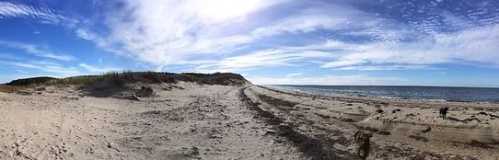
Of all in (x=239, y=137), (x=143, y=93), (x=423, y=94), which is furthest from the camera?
(x=423, y=94)

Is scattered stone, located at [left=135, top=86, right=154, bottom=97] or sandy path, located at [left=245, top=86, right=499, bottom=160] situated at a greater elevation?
scattered stone, located at [left=135, top=86, right=154, bottom=97]

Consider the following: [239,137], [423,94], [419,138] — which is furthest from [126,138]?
[423,94]

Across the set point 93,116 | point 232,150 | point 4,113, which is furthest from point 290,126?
point 4,113

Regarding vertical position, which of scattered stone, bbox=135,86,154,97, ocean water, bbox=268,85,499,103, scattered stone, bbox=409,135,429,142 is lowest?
scattered stone, bbox=409,135,429,142

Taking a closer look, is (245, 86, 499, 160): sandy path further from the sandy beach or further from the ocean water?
the ocean water

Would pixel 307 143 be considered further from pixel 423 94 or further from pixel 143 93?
pixel 423 94

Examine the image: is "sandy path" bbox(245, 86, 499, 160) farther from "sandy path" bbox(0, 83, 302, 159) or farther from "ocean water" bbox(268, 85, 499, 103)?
"ocean water" bbox(268, 85, 499, 103)

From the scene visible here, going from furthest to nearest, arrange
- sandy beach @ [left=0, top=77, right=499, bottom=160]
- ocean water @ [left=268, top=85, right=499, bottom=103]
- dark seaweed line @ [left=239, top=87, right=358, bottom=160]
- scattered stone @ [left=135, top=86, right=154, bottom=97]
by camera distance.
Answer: ocean water @ [left=268, top=85, right=499, bottom=103] < scattered stone @ [left=135, top=86, right=154, bottom=97] < dark seaweed line @ [left=239, top=87, right=358, bottom=160] < sandy beach @ [left=0, top=77, right=499, bottom=160]

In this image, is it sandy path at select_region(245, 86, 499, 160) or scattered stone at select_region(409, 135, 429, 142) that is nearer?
sandy path at select_region(245, 86, 499, 160)

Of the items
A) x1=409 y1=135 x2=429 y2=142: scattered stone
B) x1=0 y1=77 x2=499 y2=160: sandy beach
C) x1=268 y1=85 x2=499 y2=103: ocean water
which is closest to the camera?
x1=0 y1=77 x2=499 y2=160: sandy beach

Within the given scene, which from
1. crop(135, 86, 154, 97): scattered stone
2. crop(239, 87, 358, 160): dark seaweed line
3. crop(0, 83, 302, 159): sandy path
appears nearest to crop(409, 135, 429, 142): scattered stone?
crop(239, 87, 358, 160): dark seaweed line

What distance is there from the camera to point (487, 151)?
11.8m

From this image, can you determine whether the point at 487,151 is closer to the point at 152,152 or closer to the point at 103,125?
the point at 152,152

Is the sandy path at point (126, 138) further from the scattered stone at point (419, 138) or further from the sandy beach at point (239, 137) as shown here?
the scattered stone at point (419, 138)
